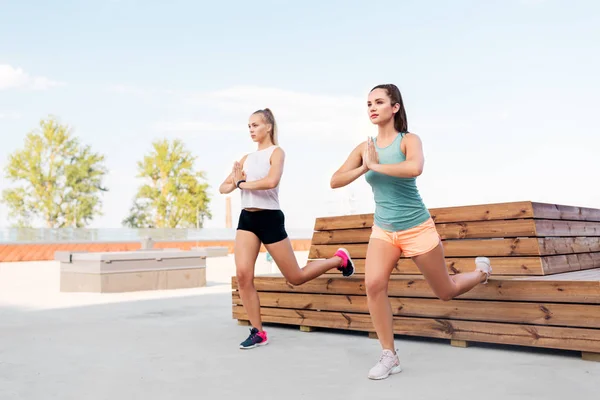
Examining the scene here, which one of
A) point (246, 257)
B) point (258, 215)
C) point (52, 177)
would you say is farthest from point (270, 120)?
point (52, 177)

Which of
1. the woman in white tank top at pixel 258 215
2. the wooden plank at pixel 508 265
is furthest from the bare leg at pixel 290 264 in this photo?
the wooden plank at pixel 508 265

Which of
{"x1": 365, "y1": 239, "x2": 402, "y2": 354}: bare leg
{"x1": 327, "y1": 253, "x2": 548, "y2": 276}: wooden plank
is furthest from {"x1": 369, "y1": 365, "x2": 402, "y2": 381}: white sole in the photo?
{"x1": 327, "y1": 253, "x2": 548, "y2": 276}: wooden plank

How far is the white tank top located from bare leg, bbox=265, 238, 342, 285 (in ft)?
0.94

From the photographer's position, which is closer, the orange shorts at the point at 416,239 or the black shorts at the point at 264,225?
the orange shorts at the point at 416,239

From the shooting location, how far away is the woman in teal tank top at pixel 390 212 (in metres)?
3.62

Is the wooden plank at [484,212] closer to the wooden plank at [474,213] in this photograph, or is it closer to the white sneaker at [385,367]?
the wooden plank at [474,213]

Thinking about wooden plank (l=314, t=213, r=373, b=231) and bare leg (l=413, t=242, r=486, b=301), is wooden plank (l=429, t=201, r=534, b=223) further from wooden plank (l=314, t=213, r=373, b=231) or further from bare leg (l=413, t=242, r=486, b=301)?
bare leg (l=413, t=242, r=486, b=301)

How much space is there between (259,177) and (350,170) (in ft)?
3.46

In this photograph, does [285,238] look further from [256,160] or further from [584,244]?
[584,244]

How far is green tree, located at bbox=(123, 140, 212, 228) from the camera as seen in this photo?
38.8 metres

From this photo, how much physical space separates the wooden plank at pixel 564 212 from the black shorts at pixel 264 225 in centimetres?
200

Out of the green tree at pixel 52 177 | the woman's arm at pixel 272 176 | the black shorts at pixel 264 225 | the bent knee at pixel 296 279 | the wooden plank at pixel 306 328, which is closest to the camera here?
the woman's arm at pixel 272 176

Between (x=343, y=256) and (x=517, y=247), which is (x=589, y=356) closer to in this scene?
(x=517, y=247)

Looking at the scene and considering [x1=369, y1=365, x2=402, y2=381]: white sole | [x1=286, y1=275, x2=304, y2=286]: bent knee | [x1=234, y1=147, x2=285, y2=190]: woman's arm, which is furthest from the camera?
[x1=286, y1=275, x2=304, y2=286]: bent knee
